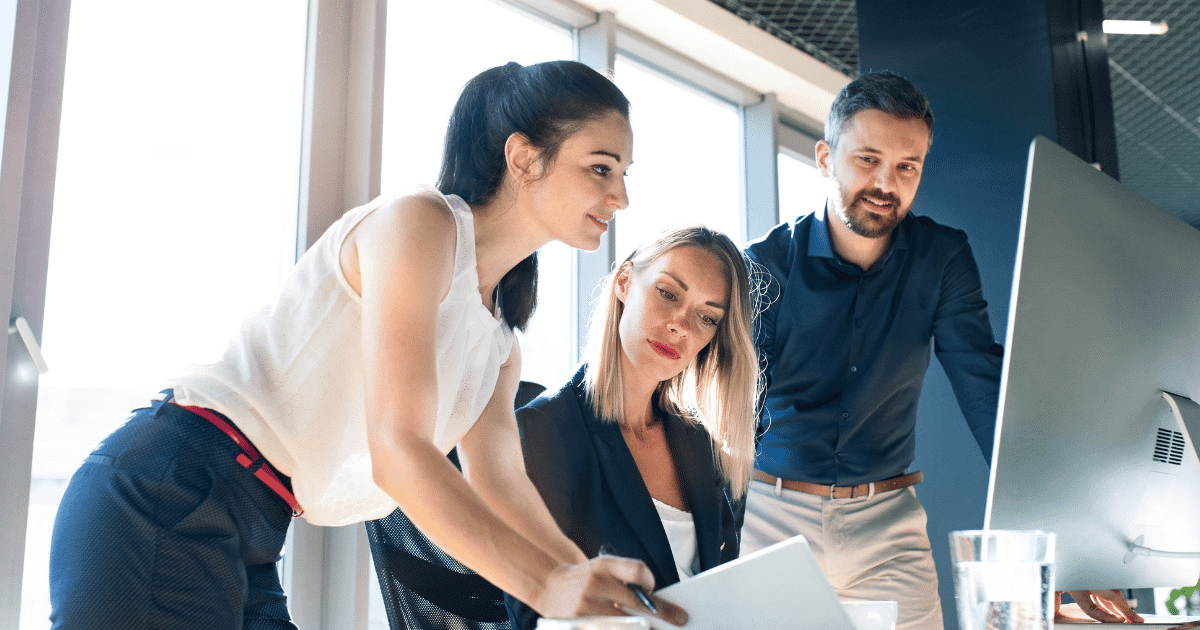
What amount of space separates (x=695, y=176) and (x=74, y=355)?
2.43m

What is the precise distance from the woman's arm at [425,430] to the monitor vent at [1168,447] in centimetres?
62

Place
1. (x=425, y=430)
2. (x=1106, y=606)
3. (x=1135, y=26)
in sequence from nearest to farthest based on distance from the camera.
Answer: (x=425, y=430) < (x=1106, y=606) < (x=1135, y=26)

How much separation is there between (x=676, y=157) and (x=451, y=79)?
1119mm

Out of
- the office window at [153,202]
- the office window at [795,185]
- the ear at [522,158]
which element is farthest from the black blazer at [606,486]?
the office window at [795,185]

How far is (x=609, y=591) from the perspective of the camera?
2.27 ft

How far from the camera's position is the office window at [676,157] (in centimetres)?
335

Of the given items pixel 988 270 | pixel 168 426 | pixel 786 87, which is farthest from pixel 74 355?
pixel 786 87

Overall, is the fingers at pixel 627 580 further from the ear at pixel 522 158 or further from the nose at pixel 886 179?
the nose at pixel 886 179

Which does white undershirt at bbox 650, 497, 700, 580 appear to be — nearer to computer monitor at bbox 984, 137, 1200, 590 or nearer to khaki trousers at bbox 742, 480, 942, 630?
khaki trousers at bbox 742, 480, 942, 630

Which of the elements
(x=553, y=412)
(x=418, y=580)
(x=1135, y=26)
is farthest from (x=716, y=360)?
(x=1135, y=26)

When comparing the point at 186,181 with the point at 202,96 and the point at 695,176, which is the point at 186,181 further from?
the point at 695,176

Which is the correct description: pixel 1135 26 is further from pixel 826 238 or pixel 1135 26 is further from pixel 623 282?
pixel 623 282

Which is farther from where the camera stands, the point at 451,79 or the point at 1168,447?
the point at 451,79

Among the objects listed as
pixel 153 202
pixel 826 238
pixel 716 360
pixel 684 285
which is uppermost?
pixel 153 202
